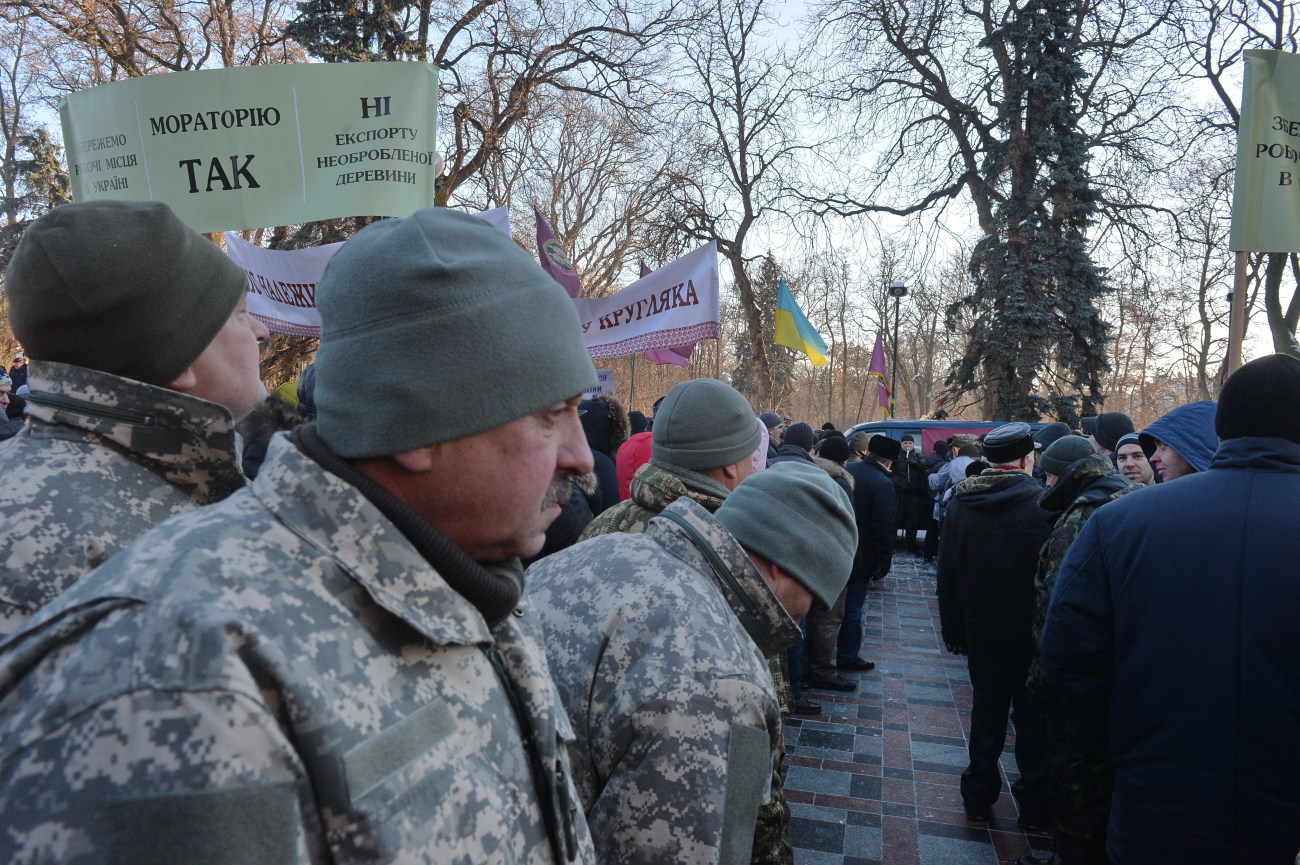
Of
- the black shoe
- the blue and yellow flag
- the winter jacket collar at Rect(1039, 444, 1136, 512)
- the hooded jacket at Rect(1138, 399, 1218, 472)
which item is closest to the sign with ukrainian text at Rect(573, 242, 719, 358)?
the black shoe

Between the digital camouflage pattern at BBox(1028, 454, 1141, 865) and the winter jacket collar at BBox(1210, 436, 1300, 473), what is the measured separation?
750 mm

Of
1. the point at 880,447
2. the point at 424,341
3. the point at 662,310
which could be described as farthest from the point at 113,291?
the point at 880,447

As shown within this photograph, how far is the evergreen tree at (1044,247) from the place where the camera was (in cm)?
1869

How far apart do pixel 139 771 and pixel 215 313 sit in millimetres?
1238

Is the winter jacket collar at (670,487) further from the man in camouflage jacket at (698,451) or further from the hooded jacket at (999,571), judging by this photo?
the hooded jacket at (999,571)

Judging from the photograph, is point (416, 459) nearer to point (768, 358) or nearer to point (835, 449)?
point (835, 449)

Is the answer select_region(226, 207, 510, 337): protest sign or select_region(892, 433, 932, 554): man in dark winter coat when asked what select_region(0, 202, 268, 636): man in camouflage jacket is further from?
select_region(892, 433, 932, 554): man in dark winter coat

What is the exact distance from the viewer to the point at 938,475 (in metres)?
11.4

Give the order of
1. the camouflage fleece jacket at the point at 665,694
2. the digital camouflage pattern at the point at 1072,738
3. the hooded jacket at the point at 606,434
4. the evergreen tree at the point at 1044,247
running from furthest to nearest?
the evergreen tree at the point at 1044,247
the hooded jacket at the point at 606,434
the digital camouflage pattern at the point at 1072,738
the camouflage fleece jacket at the point at 665,694

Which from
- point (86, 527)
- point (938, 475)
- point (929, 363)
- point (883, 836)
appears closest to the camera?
point (86, 527)

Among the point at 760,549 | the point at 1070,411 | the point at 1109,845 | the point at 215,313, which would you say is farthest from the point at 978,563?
the point at 1070,411

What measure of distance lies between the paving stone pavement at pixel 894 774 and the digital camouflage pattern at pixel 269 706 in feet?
12.9

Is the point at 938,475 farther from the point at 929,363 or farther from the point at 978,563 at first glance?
the point at 929,363

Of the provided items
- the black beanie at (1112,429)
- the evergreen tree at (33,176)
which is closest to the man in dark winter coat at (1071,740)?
the black beanie at (1112,429)
